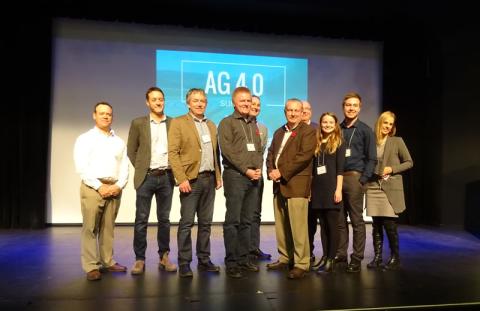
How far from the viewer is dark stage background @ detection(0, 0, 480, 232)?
5180 mm

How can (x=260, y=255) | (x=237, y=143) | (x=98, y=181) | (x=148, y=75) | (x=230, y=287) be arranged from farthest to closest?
(x=148, y=75) → (x=260, y=255) → (x=237, y=143) → (x=98, y=181) → (x=230, y=287)

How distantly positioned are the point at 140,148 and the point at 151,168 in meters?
0.17

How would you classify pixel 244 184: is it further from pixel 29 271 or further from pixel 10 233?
pixel 10 233

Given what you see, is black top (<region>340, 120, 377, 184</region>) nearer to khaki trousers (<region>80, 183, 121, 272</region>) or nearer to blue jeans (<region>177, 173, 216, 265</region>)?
blue jeans (<region>177, 173, 216, 265</region>)

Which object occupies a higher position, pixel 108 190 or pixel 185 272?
pixel 108 190

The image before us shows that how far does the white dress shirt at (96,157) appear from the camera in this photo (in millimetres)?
2850

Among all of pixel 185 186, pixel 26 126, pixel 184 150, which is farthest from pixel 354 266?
pixel 26 126

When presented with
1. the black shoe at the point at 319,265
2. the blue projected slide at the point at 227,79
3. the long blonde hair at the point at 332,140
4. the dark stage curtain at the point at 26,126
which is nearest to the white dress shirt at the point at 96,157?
the long blonde hair at the point at 332,140

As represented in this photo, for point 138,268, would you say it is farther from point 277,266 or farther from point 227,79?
point 227,79

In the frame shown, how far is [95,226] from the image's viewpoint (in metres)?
2.97

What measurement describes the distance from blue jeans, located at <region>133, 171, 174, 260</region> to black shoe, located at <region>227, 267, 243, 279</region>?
556mm

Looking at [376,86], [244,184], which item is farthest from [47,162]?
[376,86]

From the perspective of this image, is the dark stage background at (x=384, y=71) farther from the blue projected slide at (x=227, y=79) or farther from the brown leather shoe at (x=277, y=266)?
the brown leather shoe at (x=277, y=266)

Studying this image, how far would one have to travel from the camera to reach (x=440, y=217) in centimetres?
595
